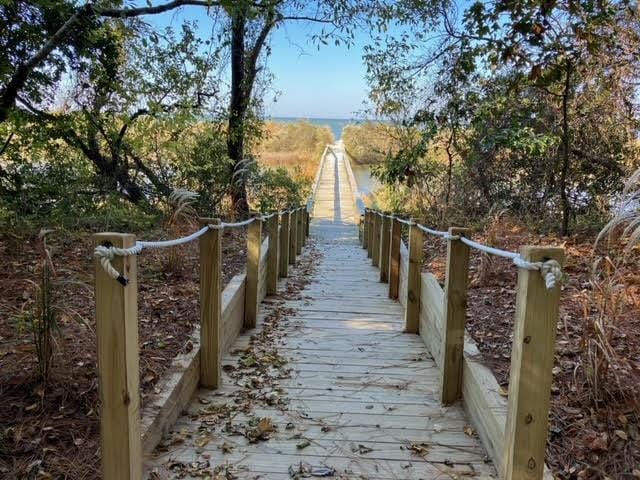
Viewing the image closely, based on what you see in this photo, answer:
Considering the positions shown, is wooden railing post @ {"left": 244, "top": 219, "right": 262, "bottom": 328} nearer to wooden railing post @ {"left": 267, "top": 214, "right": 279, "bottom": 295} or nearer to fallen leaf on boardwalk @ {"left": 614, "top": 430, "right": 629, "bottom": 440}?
wooden railing post @ {"left": 267, "top": 214, "right": 279, "bottom": 295}

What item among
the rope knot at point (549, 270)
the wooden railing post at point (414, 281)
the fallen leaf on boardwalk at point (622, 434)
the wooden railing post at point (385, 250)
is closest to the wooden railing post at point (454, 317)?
the fallen leaf on boardwalk at point (622, 434)

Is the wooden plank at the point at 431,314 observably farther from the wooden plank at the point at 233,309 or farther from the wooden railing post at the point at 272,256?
the wooden railing post at the point at 272,256

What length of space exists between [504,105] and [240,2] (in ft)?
11.9

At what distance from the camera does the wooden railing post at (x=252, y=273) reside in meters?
3.50

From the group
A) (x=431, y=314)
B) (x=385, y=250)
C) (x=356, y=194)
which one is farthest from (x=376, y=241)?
(x=356, y=194)

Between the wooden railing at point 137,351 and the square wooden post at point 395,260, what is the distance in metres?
1.70

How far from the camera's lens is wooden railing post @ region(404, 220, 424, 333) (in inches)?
142

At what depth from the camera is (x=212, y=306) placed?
2449 mm

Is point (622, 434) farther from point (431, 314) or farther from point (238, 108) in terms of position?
point (238, 108)

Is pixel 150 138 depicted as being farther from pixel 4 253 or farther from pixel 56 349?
pixel 56 349

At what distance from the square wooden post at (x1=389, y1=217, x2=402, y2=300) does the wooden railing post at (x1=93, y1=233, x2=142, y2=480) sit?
3.61 metres

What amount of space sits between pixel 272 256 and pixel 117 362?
3.25m

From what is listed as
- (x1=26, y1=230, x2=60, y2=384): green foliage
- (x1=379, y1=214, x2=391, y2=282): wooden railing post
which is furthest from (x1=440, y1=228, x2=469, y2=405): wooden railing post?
(x1=379, y1=214, x2=391, y2=282): wooden railing post

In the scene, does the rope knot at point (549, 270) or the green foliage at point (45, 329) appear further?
the green foliage at point (45, 329)
